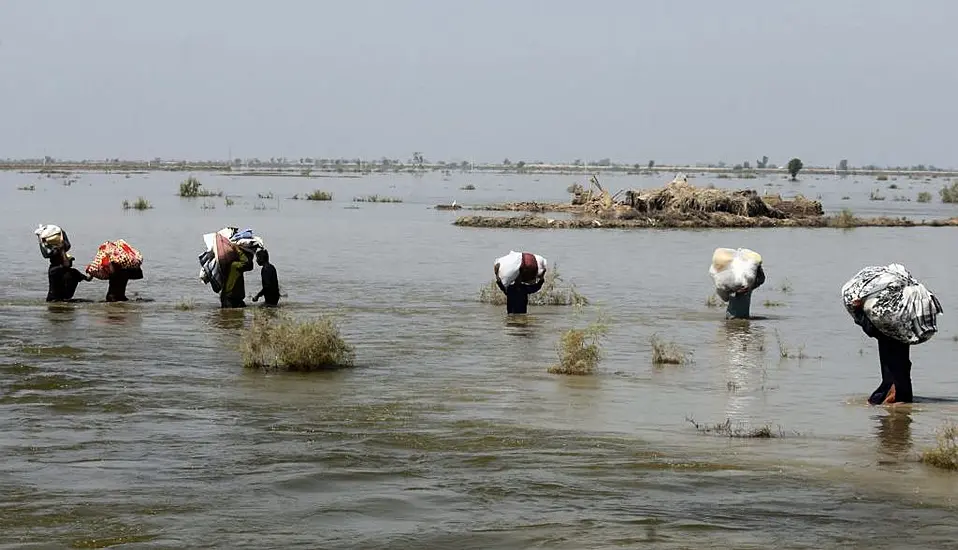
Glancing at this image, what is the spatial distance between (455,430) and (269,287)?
358 inches

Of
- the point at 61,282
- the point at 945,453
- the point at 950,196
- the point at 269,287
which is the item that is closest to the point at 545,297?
the point at 269,287

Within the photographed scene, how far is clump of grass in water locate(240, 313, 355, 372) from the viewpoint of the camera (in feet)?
43.0

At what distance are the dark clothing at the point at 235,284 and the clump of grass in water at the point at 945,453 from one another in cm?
1118

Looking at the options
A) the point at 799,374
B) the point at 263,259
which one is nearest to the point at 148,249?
the point at 263,259

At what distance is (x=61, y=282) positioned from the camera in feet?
61.1

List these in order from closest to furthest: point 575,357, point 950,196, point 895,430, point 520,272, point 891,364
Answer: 1. point 895,430
2. point 891,364
3. point 575,357
4. point 520,272
5. point 950,196

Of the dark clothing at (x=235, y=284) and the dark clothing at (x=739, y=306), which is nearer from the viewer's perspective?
the dark clothing at (x=235, y=284)

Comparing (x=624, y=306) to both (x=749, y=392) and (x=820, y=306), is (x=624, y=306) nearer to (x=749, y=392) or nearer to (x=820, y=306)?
(x=820, y=306)

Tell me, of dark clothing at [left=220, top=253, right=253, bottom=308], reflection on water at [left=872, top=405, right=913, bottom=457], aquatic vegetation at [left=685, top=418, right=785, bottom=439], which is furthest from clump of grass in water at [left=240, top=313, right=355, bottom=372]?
reflection on water at [left=872, top=405, right=913, bottom=457]

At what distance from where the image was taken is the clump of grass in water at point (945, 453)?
8906 millimetres

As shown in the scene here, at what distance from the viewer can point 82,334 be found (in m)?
15.5

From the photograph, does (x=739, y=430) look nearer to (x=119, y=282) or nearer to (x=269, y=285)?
(x=269, y=285)

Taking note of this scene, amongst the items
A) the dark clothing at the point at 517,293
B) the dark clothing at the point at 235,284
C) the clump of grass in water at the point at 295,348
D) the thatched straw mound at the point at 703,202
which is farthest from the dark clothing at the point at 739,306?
the thatched straw mound at the point at 703,202

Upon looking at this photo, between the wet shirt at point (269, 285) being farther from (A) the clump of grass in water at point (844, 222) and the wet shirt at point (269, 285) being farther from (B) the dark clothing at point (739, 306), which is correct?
(A) the clump of grass in water at point (844, 222)
